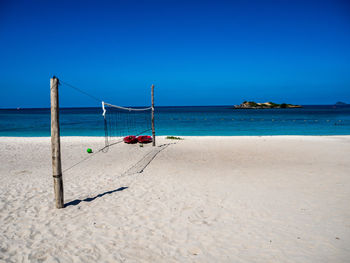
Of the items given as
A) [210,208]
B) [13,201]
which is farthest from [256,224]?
[13,201]

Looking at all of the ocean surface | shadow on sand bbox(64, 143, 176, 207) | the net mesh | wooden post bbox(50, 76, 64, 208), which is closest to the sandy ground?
shadow on sand bbox(64, 143, 176, 207)

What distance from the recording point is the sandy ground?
3.87 metres

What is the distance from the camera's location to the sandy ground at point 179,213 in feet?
12.7

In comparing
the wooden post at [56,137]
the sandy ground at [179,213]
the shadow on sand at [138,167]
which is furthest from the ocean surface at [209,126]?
the wooden post at [56,137]

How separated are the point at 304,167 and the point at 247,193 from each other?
13.5 feet

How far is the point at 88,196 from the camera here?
6.28 metres

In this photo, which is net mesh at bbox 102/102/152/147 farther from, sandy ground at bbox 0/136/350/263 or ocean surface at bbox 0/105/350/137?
sandy ground at bbox 0/136/350/263

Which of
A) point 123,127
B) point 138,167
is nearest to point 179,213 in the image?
point 138,167

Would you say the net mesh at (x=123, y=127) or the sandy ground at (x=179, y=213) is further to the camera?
the net mesh at (x=123, y=127)

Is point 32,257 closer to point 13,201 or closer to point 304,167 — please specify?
point 13,201

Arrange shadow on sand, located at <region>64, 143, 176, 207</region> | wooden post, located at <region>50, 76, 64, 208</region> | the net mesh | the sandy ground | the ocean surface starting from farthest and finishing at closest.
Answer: the ocean surface
the net mesh
shadow on sand, located at <region>64, 143, 176, 207</region>
wooden post, located at <region>50, 76, 64, 208</region>
the sandy ground

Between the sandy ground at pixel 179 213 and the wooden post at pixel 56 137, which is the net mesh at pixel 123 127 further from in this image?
the wooden post at pixel 56 137

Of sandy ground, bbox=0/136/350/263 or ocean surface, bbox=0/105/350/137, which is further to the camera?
ocean surface, bbox=0/105/350/137

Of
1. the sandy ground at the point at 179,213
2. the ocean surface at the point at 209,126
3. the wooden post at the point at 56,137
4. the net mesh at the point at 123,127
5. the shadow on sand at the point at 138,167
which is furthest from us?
the ocean surface at the point at 209,126
